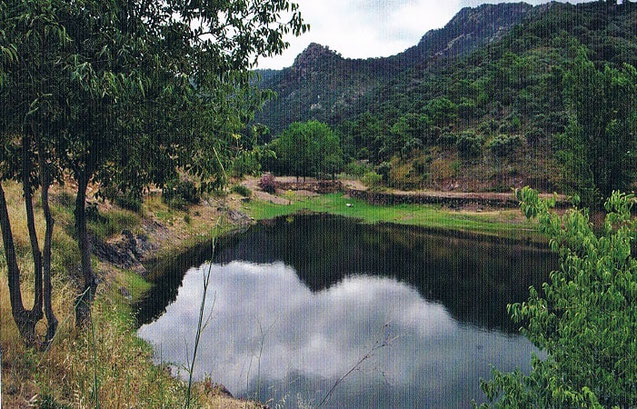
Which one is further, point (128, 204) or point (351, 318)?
point (128, 204)

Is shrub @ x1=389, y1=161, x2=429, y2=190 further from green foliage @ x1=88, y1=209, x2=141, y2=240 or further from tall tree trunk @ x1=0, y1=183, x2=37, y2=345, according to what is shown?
tall tree trunk @ x1=0, y1=183, x2=37, y2=345

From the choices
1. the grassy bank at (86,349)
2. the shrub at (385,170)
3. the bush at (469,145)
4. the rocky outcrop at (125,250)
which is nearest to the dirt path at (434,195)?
the shrub at (385,170)

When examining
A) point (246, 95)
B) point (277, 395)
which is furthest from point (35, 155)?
point (277, 395)

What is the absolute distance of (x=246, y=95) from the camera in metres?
8.38

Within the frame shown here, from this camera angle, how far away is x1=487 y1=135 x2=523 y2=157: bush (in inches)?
1929

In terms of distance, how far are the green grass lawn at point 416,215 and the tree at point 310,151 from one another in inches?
494

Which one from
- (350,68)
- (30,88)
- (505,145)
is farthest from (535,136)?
(350,68)

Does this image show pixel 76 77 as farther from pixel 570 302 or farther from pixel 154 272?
pixel 154 272

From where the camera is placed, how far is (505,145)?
1934 inches

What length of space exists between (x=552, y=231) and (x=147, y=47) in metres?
6.00

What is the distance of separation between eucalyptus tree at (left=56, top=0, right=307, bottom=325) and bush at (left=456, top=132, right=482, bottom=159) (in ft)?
153

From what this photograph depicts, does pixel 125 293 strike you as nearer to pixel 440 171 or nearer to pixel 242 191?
pixel 242 191

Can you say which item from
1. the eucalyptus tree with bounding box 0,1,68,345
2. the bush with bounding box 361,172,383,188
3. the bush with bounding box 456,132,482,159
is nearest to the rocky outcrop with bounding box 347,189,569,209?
the bush with bounding box 361,172,383,188

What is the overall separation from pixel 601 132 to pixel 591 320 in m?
31.2
